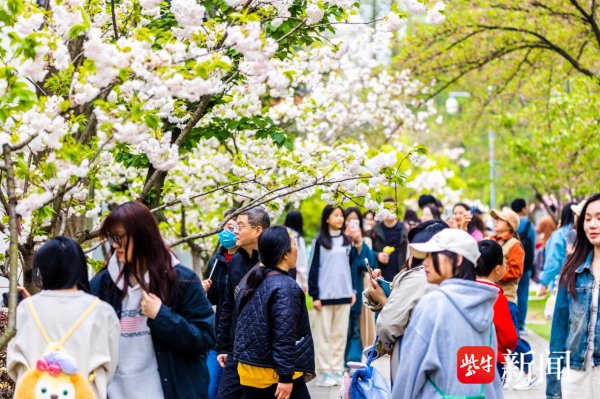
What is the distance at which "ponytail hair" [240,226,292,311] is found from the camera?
662 centimetres

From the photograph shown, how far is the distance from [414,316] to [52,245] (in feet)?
5.81

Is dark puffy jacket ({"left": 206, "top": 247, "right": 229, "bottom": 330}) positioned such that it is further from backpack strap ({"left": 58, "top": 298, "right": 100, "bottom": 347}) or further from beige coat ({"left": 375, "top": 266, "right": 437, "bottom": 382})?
backpack strap ({"left": 58, "top": 298, "right": 100, "bottom": 347})

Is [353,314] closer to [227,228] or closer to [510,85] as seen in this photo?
[227,228]

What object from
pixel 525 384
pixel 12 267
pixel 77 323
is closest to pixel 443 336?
pixel 77 323

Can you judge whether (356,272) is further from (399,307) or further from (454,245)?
(454,245)

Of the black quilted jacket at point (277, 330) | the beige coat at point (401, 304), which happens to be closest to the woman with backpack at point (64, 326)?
the beige coat at point (401, 304)

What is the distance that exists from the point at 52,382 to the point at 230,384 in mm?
2398

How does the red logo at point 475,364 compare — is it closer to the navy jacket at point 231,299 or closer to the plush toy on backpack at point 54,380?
the plush toy on backpack at point 54,380

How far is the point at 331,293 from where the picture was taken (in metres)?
11.8

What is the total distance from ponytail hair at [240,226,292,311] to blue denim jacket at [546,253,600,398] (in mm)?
1728

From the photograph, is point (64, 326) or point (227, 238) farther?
point (227, 238)

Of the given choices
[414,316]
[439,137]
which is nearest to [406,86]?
[414,316]

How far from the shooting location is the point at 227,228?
8266mm

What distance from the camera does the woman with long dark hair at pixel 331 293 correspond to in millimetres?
11773
